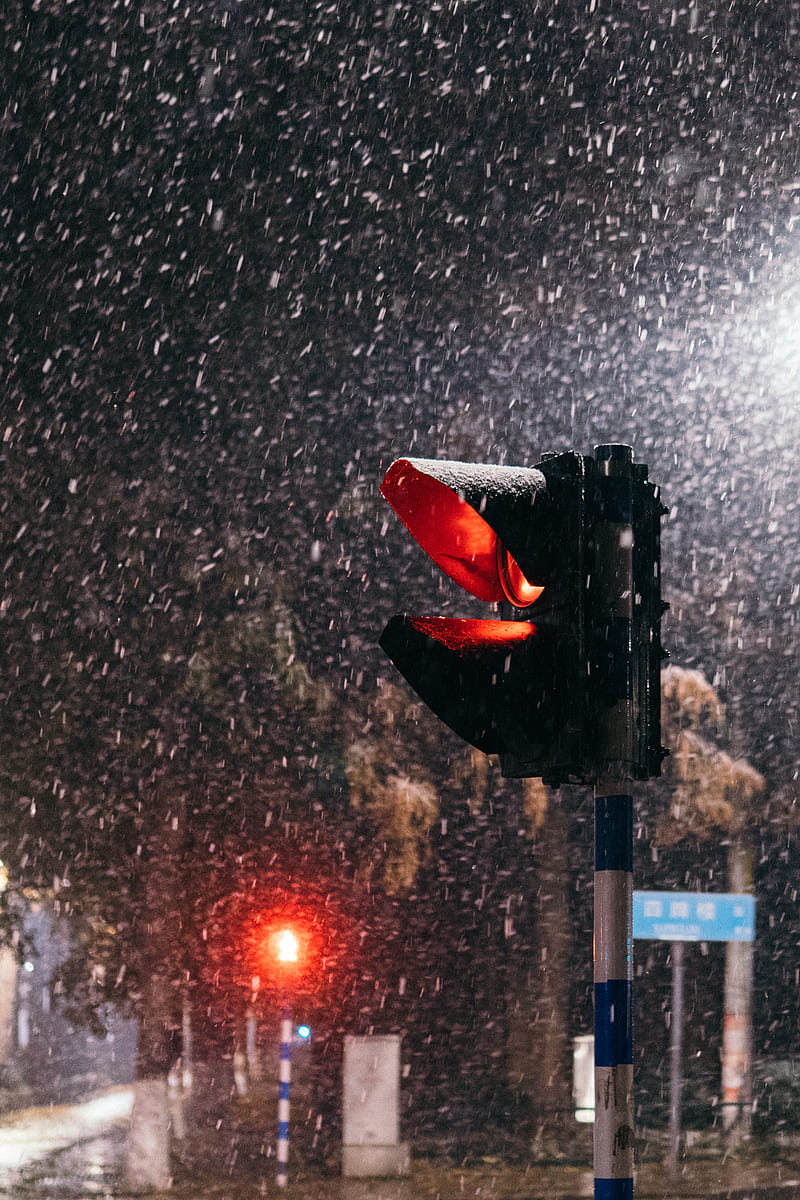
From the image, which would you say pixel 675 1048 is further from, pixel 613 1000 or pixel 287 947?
pixel 613 1000

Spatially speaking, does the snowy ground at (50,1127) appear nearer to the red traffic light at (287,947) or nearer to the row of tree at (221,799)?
the row of tree at (221,799)

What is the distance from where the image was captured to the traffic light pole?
2.58 meters

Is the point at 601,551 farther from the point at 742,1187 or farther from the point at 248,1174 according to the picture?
the point at 248,1174

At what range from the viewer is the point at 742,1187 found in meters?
12.6

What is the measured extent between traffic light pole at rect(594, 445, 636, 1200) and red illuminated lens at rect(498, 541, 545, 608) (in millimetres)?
229

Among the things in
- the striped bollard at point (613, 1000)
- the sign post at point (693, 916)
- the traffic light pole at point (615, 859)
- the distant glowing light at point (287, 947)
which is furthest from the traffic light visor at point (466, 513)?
the distant glowing light at point (287, 947)

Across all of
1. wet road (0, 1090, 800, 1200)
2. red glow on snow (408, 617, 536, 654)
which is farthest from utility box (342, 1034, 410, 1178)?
red glow on snow (408, 617, 536, 654)

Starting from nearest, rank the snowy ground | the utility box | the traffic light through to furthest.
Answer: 1. the traffic light
2. the utility box
3. the snowy ground

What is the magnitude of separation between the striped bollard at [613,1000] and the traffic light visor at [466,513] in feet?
1.74

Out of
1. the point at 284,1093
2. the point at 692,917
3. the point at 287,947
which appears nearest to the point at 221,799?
the point at 287,947

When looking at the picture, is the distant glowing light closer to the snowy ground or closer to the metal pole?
the snowy ground

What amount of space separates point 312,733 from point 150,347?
13.5ft

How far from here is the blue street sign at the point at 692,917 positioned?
35.2 ft

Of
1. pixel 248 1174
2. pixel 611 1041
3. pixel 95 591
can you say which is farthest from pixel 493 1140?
pixel 611 1041
